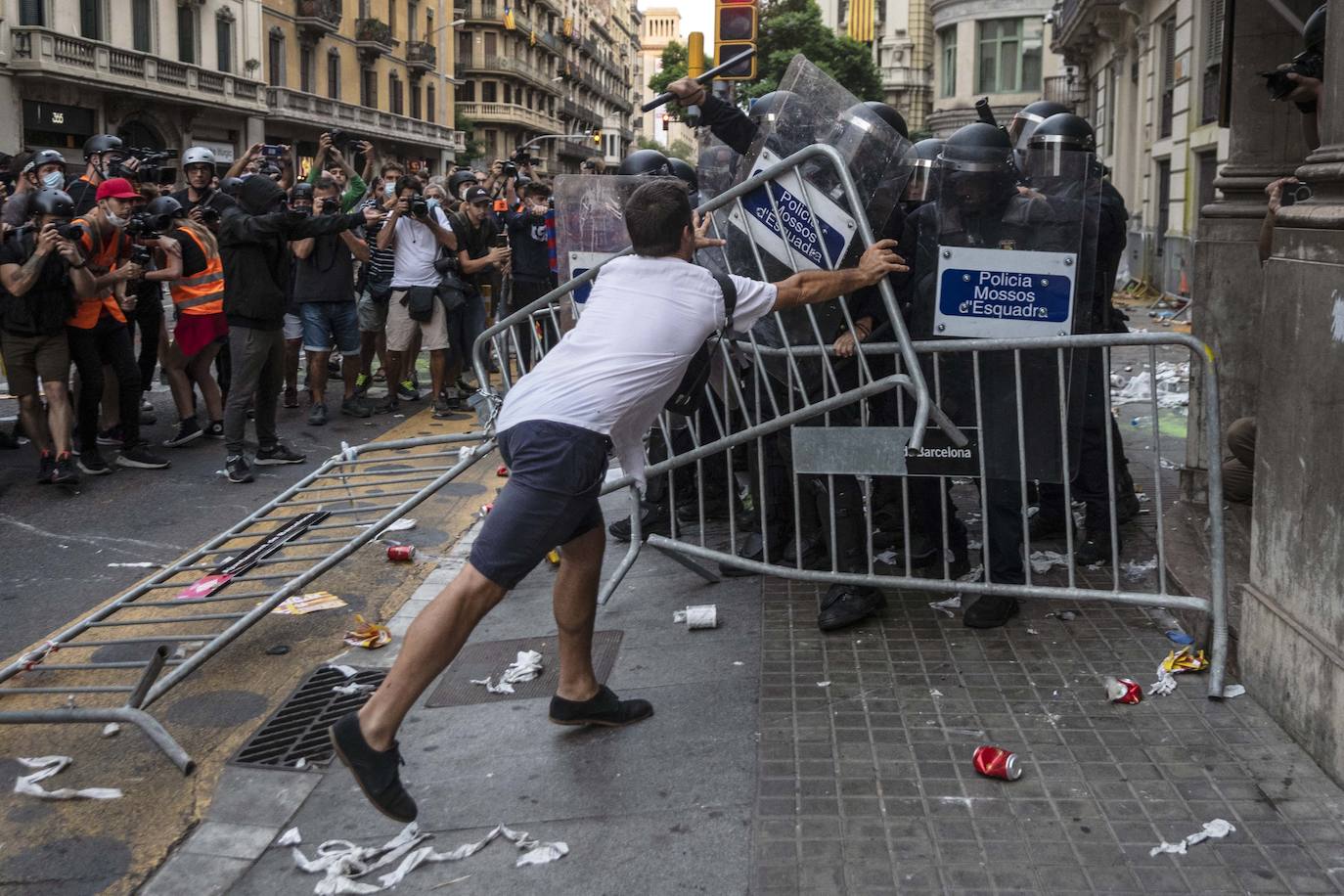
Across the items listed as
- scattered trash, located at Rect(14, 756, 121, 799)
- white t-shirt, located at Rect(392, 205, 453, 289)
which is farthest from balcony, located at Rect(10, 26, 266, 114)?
scattered trash, located at Rect(14, 756, 121, 799)

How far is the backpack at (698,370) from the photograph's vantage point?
13.0 feet

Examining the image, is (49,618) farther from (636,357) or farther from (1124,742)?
(1124,742)

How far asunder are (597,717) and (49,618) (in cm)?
284

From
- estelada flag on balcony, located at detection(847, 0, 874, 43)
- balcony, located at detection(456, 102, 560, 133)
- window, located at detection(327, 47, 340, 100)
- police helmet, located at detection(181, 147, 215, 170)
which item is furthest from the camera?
balcony, located at detection(456, 102, 560, 133)

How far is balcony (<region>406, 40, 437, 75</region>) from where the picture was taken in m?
59.1

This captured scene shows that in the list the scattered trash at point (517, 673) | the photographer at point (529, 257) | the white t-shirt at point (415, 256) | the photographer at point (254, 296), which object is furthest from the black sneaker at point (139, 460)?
the scattered trash at point (517, 673)

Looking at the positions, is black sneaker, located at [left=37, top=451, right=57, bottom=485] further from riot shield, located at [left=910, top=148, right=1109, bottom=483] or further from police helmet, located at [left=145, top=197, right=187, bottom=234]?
riot shield, located at [left=910, top=148, right=1109, bottom=483]

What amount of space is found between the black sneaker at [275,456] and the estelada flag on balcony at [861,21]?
172ft

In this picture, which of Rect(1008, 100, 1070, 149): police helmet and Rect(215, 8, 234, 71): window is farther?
Rect(215, 8, 234, 71): window

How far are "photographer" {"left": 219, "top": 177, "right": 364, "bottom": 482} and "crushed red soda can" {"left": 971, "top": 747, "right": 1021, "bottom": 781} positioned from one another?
5.75m

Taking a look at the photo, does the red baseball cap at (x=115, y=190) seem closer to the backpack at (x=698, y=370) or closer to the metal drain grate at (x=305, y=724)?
the metal drain grate at (x=305, y=724)

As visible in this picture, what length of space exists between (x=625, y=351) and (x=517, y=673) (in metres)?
1.54

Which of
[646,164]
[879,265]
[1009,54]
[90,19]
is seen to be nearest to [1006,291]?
[879,265]

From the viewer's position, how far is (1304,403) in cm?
374
